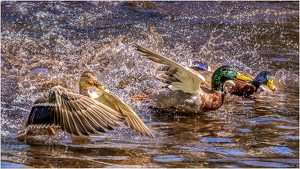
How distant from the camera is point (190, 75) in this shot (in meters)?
5.32

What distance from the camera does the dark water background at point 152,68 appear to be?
13.8ft

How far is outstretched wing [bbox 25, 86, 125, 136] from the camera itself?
158 inches

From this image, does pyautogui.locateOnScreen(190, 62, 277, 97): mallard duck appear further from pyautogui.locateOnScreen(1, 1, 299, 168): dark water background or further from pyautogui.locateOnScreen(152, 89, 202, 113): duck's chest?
pyautogui.locateOnScreen(152, 89, 202, 113): duck's chest

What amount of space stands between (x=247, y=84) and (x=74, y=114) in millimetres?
3503

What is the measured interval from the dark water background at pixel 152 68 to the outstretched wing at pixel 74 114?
309 mm

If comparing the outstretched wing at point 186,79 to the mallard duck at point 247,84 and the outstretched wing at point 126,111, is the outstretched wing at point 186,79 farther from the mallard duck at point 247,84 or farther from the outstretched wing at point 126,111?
the mallard duck at point 247,84

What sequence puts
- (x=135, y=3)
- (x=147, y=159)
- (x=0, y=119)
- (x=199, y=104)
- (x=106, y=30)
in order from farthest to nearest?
(x=135, y=3) < (x=106, y=30) < (x=199, y=104) < (x=0, y=119) < (x=147, y=159)

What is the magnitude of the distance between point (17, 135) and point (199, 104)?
2.41 m

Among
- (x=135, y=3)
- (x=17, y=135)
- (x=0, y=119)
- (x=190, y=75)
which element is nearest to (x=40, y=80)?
(x=0, y=119)

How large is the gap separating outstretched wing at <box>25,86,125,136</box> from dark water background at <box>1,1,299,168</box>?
1.01ft

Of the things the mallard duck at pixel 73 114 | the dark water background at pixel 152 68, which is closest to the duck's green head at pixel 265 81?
the dark water background at pixel 152 68

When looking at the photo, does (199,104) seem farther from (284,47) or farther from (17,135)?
(284,47)

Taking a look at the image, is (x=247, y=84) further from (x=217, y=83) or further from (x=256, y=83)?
(x=217, y=83)

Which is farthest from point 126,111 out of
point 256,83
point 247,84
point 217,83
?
point 256,83
